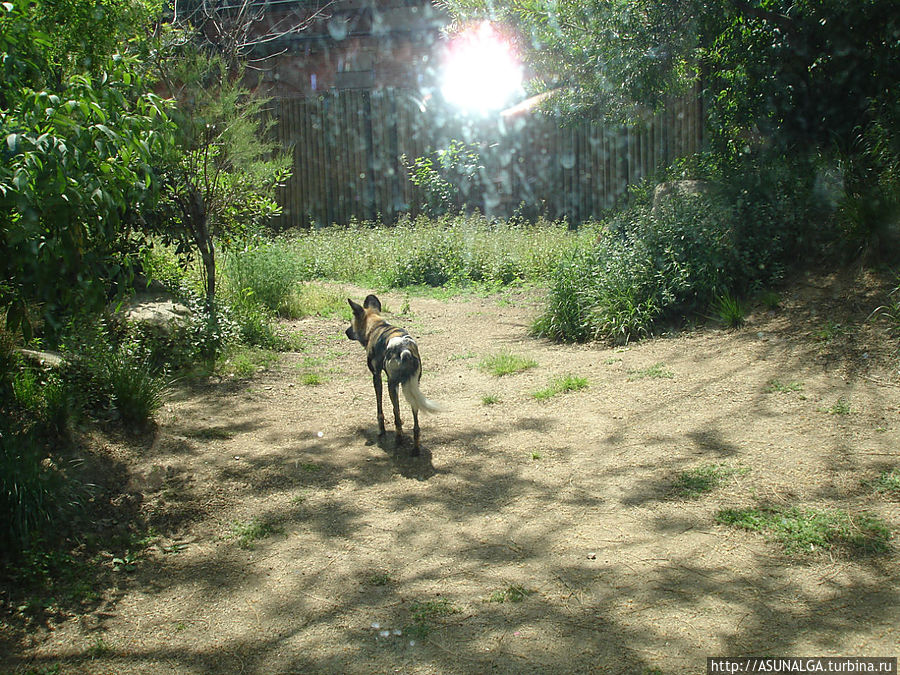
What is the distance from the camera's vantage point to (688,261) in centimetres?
739

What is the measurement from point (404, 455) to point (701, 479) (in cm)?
192

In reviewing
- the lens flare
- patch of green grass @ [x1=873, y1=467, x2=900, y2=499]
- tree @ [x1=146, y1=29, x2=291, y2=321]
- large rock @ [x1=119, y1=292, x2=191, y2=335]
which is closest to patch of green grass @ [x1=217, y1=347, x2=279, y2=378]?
tree @ [x1=146, y1=29, x2=291, y2=321]

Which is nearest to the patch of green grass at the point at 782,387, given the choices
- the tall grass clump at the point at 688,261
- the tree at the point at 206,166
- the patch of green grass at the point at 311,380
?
the tall grass clump at the point at 688,261

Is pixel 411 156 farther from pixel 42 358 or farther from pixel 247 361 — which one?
pixel 42 358

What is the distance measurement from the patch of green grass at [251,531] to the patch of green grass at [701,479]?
2210 mm

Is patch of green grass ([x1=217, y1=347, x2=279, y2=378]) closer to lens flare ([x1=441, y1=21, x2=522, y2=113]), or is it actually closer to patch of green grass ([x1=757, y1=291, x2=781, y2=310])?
patch of green grass ([x1=757, y1=291, x2=781, y2=310])

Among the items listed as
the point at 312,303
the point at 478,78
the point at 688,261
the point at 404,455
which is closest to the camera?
the point at 404,455

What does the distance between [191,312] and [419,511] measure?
12.6ft

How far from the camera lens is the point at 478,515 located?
414 cm

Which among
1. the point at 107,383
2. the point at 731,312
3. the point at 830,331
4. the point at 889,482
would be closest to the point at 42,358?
the point at 107,383

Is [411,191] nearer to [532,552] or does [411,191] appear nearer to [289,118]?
[289,118]

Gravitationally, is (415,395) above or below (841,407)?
above

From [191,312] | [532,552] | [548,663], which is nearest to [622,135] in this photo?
[191,312]

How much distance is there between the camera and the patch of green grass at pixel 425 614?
303 centimetres
